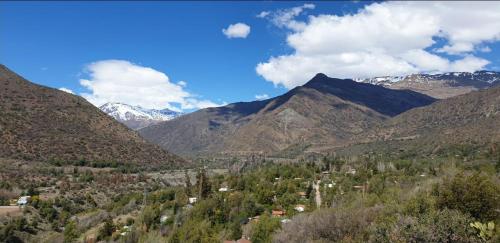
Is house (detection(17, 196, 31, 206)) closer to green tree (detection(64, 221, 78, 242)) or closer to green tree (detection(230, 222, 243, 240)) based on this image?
green tree (detection(64, 221, 78, 242))

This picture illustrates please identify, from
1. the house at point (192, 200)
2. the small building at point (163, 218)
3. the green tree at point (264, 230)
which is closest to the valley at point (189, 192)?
the green tree at point (264, 230)

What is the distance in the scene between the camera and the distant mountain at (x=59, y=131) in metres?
97.9

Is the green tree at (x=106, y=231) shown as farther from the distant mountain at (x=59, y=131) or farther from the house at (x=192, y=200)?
the distant mountain at (x=59, y=131)

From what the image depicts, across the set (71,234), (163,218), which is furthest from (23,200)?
(163,218)

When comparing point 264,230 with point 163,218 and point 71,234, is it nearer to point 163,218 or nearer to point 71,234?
point 163,218

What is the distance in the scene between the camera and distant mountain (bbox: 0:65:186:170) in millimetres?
97938

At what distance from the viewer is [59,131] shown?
109 m

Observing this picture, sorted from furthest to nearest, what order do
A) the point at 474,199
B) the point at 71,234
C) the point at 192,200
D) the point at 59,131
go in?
the point at 59,131 < the point at 192,200 < the point at 71,234 < the point at 474,199

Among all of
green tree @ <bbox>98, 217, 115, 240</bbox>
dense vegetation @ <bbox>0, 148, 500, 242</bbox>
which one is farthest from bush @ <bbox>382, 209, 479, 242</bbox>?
green tree @ <bbox>98, 217, 115, 240</bbox>

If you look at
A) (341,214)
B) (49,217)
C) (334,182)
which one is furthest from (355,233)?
(334,182)

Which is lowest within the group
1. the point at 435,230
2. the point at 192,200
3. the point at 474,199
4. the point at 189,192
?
the point at 192,200

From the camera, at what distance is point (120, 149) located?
387 ft

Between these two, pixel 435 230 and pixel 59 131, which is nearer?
pixel 435 230

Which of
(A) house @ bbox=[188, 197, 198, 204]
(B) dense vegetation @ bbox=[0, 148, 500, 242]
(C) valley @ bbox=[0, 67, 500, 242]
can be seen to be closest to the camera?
(B) dense vegetation @ bbox=[0, 148, 500, 242]
